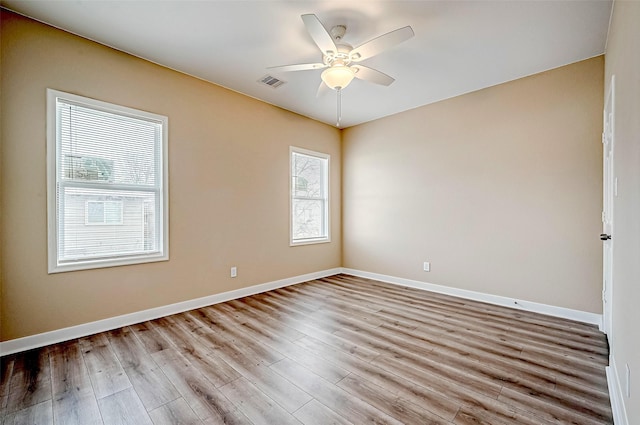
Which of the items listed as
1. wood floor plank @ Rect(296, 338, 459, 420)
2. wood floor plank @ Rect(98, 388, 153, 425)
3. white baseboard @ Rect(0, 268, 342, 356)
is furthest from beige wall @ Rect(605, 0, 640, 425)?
white baseboard @ Rect(0, 268, 342, 356)

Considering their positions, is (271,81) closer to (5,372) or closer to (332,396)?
(332,396)

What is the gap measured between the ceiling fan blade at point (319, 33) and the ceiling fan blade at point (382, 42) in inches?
8.0

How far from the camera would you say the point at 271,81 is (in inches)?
140

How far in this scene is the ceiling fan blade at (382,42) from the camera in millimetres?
2078

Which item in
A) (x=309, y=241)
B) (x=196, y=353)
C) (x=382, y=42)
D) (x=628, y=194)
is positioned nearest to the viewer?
(x=628, y=194)

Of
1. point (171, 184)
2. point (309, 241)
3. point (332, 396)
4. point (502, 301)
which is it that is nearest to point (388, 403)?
point (332, 396)

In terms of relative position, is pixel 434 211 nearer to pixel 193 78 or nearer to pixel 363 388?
pixel 363 388

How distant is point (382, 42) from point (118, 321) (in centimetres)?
364

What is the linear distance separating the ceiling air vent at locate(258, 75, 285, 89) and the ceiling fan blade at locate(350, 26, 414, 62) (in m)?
1.33

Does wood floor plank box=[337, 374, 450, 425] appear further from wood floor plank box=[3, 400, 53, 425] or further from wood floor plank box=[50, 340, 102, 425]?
wood floor plank box=[3, 400, 53, 425]

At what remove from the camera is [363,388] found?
1.90 meters

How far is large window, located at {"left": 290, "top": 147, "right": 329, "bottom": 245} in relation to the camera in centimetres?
483

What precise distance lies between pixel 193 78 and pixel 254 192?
1.64 m

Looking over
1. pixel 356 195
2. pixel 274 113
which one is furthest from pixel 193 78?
pixel 356 195
